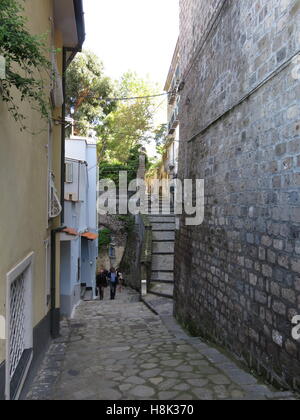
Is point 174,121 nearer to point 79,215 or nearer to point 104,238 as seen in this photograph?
point 104,238

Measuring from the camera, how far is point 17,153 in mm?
4363

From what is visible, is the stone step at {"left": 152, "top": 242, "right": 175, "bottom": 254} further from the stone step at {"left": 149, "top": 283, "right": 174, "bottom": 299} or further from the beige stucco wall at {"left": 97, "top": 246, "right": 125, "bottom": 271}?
the beige stucco wall at {"left": 97, "top": 246, "right": 125, "bottom": 271}

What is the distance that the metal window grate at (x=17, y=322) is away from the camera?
4.29m

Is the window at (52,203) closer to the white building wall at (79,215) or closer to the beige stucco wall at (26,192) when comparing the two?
the beige stucco wall at (26,192)

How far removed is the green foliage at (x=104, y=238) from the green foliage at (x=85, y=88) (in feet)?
20.8

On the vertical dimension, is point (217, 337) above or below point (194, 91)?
below

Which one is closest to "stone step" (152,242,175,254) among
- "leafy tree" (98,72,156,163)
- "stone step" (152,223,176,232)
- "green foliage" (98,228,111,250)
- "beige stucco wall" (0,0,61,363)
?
"stone step" (152,223,176,232)

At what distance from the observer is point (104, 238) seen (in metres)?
22.9

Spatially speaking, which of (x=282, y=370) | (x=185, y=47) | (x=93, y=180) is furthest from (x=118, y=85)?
(x=282, y=370)

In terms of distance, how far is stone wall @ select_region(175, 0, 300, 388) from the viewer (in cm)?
426

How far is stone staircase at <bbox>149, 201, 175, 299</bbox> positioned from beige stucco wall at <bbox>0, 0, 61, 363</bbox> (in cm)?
662
